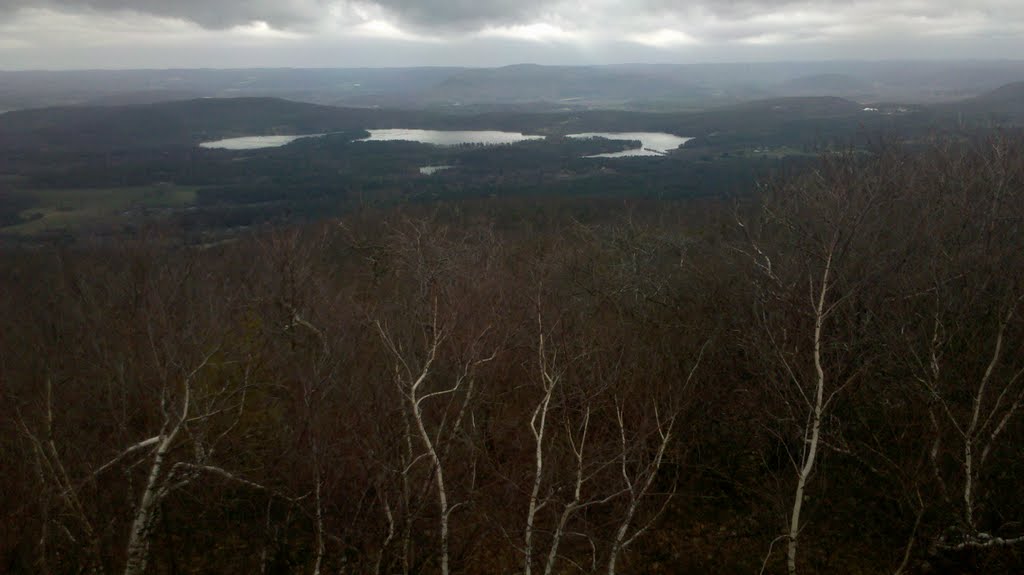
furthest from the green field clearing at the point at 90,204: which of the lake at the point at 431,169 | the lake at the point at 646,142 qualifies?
the lake at the point at 646,142

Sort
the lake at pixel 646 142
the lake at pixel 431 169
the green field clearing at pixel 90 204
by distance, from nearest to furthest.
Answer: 1. the green field clearing at pixel 90 204
2. the lake at pixel 431 169
3. the lake at pixel 646 142

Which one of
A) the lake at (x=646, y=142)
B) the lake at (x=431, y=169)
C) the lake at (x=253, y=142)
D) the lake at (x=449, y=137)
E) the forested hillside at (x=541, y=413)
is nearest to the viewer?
the forested hillside at (x=541, y=413)

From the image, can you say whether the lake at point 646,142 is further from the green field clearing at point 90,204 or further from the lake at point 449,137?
the green field clearing at point 90,204

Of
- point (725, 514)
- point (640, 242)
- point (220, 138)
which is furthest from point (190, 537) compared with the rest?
point (220, 138)

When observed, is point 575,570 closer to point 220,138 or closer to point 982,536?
point 982,536

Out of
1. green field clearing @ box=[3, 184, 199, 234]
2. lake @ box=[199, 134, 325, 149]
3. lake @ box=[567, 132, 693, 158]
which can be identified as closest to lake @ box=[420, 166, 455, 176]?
lake @ box=[567, 132, 693, 158]

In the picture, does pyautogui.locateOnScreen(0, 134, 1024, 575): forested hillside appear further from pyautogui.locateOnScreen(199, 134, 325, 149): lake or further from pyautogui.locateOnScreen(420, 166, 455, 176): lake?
pyautogui.locateOnScreen(199, 134, 325, 149): lake
